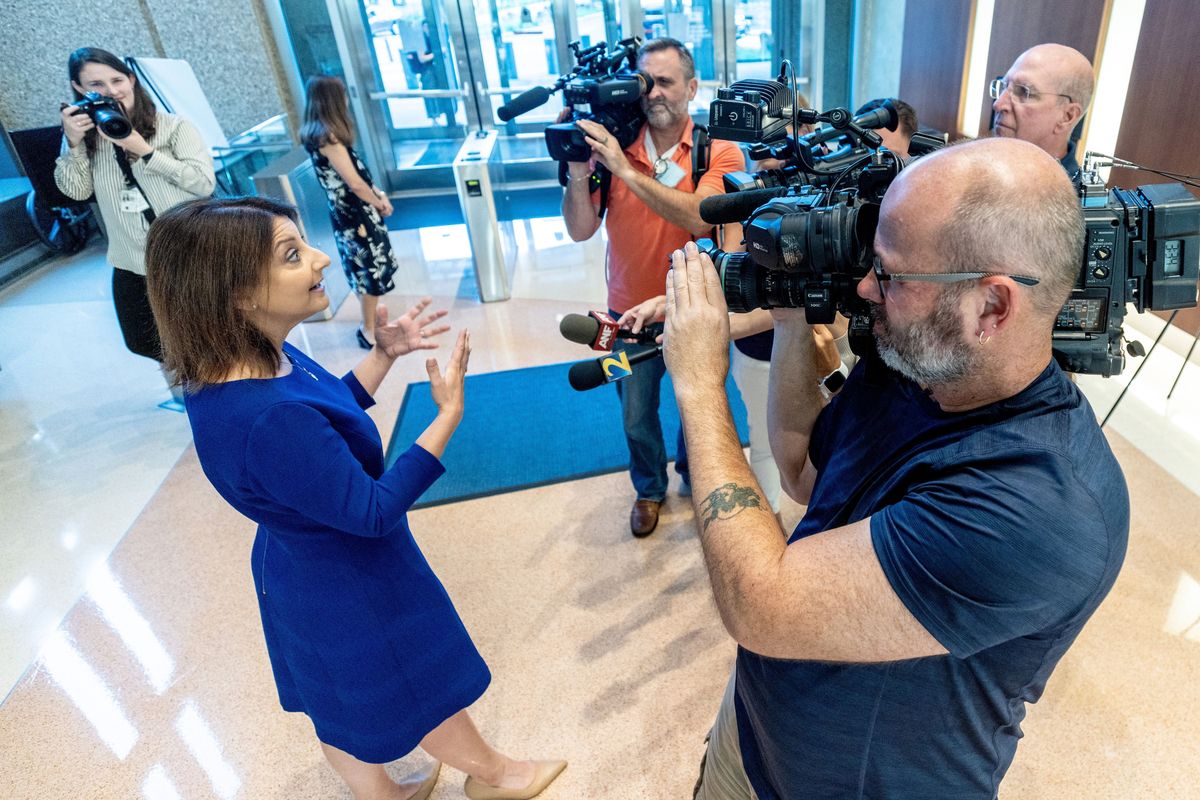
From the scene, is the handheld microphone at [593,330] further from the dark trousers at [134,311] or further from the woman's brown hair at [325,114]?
the woman's brown hair at [325,114]

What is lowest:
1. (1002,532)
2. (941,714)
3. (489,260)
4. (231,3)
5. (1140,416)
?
(1140,416)

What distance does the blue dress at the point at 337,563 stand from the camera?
109cm

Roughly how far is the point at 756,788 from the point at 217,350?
108 cm

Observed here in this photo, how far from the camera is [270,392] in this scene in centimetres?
111

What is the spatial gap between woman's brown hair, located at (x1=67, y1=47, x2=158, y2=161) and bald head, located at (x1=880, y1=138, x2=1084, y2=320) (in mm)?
3110

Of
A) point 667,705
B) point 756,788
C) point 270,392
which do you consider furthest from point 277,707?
point 756,788

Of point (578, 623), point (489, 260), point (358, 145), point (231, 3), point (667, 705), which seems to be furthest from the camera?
point (358, 145)

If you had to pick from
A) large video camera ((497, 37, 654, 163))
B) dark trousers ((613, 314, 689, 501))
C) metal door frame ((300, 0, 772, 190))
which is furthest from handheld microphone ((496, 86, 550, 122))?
metal door frame ((300, 0, 772, 190))

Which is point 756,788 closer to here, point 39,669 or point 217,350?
point 217,350

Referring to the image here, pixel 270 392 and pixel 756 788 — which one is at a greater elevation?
pixel 270 392

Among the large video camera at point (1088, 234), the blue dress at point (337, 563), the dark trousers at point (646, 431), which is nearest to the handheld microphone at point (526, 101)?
the dark trousers at point (646, 431)

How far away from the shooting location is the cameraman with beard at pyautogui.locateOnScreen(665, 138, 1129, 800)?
2.27 ft

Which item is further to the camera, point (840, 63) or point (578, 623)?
point (840, 63)

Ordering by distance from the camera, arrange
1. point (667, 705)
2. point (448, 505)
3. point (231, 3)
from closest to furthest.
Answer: point (667, 705)
point (448, 505)
point (231, 3)
